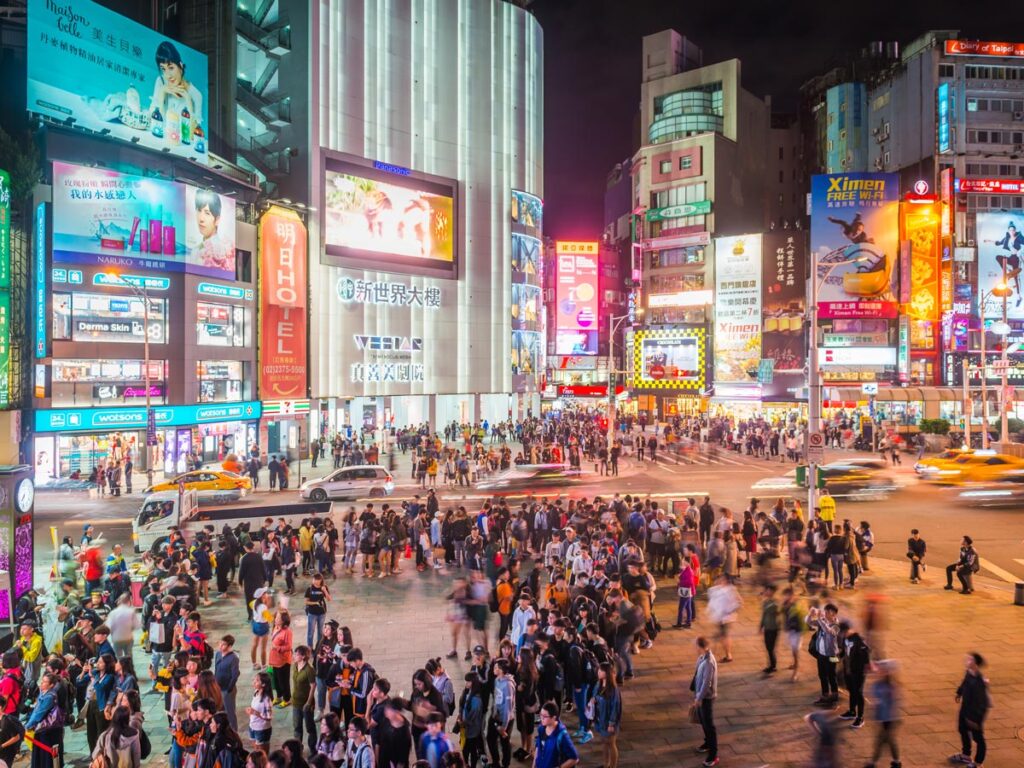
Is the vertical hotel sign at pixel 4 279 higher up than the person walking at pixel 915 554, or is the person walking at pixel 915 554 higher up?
the vertical hotel sign at pixel 4 279

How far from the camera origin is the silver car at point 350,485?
3020 centimetres

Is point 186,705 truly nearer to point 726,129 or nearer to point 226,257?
point 226,257

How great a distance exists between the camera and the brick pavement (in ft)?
32.7

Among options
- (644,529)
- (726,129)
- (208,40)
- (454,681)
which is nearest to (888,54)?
(726,129)

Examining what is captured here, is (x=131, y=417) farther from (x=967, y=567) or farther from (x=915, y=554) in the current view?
(x=967, y=567)

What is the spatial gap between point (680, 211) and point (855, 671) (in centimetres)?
7488

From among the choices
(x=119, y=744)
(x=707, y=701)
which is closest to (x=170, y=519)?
(x=119, y=744)

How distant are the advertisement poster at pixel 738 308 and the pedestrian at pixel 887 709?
62687 mm

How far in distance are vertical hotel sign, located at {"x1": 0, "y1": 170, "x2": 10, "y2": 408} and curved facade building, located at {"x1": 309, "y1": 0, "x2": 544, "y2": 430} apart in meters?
20.5

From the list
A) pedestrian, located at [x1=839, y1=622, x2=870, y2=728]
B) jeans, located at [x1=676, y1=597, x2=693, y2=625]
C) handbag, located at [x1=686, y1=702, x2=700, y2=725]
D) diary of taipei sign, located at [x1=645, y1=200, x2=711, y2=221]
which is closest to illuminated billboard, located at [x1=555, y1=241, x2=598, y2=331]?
diary of taipei sign, located at [x1=645, y1=200, x2=711, y2=221]

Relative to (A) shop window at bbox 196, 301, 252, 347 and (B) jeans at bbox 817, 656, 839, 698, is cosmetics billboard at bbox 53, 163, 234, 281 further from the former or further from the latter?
(B) jeans at bbox 817, 656, 839, 698

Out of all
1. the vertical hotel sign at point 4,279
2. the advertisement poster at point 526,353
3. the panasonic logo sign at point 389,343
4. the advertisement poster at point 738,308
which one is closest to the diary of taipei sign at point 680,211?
the advertisement poster at point 738,308

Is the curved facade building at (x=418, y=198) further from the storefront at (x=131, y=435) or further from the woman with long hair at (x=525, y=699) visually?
the woman with long hair at (x=525, y=699)

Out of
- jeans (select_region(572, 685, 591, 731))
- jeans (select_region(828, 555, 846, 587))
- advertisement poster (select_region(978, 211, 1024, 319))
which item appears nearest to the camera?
jeans (select_region(572, 685, 591, 731))
